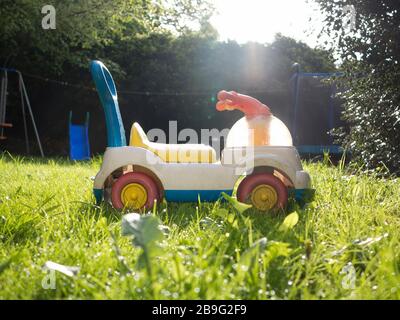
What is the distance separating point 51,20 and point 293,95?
13.8 ft

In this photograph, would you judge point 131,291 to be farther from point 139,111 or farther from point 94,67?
point 139,111

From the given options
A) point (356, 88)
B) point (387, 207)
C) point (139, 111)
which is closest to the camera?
point (387, 207)

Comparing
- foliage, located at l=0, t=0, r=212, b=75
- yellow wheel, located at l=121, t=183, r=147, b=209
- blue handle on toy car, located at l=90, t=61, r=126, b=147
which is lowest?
yellow wheel, located at l=121, t=183, r=147, b=209

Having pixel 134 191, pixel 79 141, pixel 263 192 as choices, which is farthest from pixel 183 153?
pixel 79 141

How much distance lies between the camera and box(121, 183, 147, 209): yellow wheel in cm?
205

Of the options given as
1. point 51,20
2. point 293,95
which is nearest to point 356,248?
point 293,95

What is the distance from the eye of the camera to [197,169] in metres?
2.03

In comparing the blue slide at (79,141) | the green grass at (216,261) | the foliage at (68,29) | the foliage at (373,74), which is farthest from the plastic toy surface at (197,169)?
the foliage at (68,29)

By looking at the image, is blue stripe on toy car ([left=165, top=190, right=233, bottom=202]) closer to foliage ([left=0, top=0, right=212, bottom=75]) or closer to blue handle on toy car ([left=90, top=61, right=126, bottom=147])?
blue handle on toy car ([left=90, top=61, right=126, bottom=147])

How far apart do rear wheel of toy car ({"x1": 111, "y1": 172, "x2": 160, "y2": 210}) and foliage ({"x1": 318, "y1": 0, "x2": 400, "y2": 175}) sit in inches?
62.9

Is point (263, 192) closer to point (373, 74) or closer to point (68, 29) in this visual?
point (373, 74)

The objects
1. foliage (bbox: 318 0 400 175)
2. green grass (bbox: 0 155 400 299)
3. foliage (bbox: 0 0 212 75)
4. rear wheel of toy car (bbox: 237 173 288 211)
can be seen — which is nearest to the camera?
green grass (bbox: 0 155 400 299)

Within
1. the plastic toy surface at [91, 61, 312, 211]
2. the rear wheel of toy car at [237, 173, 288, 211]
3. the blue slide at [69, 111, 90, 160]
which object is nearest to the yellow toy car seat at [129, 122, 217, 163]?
the plastic toy surface at [91, 61, 312, 211]

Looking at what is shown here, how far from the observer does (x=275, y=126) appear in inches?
86.3
